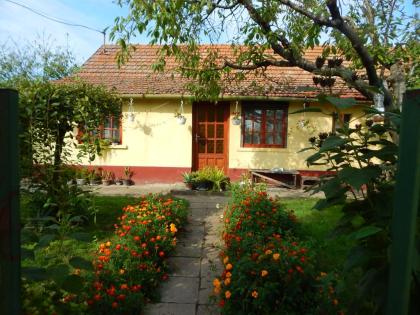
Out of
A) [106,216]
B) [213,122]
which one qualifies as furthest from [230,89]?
[106,216]

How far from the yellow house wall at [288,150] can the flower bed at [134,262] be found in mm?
6027

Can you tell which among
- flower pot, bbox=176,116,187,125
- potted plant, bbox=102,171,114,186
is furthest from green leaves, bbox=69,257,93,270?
potted plant, bbox=102,171,114,186

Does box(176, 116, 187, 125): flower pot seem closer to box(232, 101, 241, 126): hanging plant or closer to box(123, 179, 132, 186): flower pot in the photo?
box(232, 101, 241, 126): hanging plant

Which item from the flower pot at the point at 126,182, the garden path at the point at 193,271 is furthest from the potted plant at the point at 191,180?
the garden path at the point at 193,271

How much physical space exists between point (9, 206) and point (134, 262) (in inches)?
118

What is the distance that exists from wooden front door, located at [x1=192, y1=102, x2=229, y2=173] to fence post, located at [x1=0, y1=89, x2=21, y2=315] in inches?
417

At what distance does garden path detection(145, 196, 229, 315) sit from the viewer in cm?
338

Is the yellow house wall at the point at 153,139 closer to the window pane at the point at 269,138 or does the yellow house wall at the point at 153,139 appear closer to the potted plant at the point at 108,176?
the potted plant at the point at 108,176

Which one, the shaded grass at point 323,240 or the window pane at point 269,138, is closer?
the shaded grass at point 323,240

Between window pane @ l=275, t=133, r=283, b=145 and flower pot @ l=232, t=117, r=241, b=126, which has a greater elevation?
flower pot @ l=232, t=117, r=241, b=126

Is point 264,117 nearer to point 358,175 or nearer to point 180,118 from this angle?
point 180,118

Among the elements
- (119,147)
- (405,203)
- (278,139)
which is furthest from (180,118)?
(405,203)

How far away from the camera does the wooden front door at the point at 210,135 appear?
11.4 m

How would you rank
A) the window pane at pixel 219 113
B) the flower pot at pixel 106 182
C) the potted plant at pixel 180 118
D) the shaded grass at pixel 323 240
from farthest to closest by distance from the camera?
1. the window pane at pixel 219 113
2. the flower pot at pixel 106 182
3. the potted plant at pixel 180 118
4. the shaded grass at pixel 323 240
